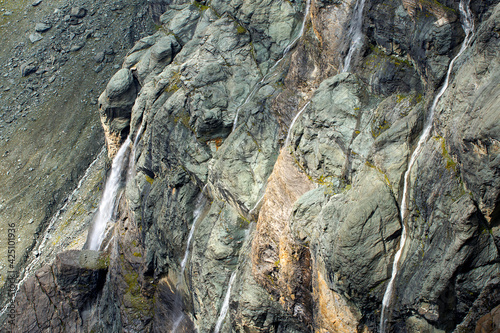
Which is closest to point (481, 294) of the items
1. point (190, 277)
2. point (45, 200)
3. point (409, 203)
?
point (409, 203)

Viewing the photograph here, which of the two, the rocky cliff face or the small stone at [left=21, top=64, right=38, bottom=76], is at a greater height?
the rocky cliff face

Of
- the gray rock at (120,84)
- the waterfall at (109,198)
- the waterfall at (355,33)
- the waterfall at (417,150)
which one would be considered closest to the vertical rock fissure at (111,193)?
the waterfall at (109,198)

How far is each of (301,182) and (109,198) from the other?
2107 centimetres

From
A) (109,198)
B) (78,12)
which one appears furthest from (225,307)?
(78,12)

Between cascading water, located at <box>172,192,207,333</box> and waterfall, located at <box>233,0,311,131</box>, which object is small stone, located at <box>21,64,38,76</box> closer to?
waterfall, located at <box>233,0,311,131</box>

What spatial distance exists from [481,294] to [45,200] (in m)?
37.5

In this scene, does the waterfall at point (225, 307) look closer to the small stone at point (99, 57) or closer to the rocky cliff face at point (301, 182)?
the rocky cliff face at point (301, 182)

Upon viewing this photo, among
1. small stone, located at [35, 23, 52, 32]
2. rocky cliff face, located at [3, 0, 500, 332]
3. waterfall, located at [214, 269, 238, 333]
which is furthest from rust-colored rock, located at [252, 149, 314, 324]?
small stone, located at [35, 23, 52, 32]

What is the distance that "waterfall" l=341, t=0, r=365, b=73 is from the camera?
58.7 feet

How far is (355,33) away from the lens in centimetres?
1819

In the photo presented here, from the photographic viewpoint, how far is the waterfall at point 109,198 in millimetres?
31609

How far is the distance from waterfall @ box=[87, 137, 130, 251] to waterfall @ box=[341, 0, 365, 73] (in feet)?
69.0

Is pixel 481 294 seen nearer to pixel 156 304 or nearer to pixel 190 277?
pixel 190 277

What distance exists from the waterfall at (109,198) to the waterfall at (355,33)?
69.0ft
